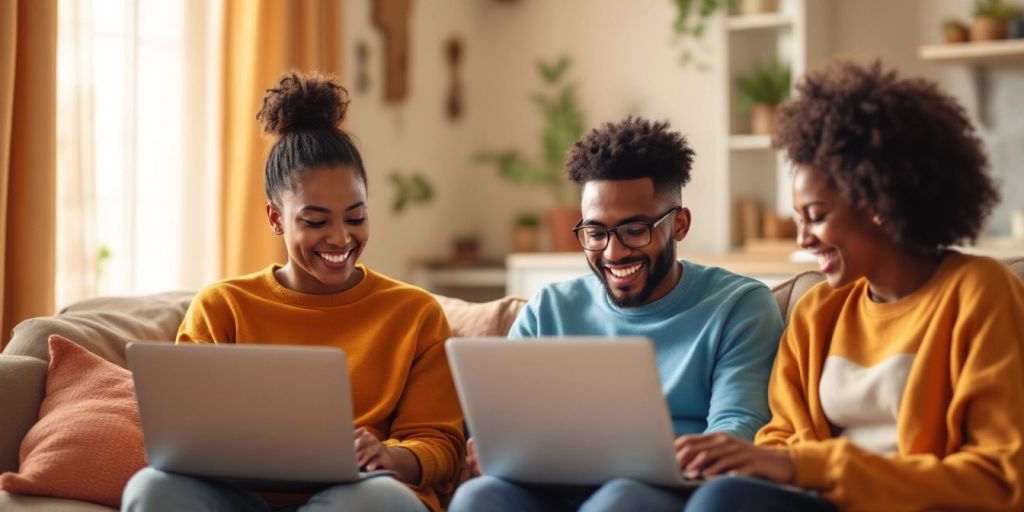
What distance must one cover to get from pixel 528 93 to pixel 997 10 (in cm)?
196

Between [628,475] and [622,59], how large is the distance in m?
3.60

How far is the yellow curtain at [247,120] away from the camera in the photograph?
4.05 m

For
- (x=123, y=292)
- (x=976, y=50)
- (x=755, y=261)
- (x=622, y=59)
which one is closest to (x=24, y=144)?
(x=123, y=292)

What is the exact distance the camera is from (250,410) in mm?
1836

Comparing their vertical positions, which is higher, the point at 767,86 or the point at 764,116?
the point at 767,86

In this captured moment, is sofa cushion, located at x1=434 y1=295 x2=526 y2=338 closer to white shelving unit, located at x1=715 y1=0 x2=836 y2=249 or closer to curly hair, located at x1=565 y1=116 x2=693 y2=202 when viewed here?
curly hair, located at x1=565 y1=116 x2=693 y2=202

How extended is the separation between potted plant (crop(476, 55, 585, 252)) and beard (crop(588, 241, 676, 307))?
2.78 metres

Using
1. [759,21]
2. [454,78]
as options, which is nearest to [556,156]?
A: [454,78]

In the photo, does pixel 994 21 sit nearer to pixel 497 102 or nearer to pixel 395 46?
pixel 497 102

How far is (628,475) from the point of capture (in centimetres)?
175

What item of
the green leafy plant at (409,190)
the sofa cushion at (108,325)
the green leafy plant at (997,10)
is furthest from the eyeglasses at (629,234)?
the green leafy plant at (409,190)

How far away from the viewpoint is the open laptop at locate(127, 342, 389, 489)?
5.90 ft

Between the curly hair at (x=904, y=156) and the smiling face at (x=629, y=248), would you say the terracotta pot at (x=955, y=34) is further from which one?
the curly hair at (x=904, y=156)

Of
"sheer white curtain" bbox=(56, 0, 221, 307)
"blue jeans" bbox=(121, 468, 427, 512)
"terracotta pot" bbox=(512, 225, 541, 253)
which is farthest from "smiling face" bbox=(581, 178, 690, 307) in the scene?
"terracotta pot" bbox=(512, 225, 541, 253)
